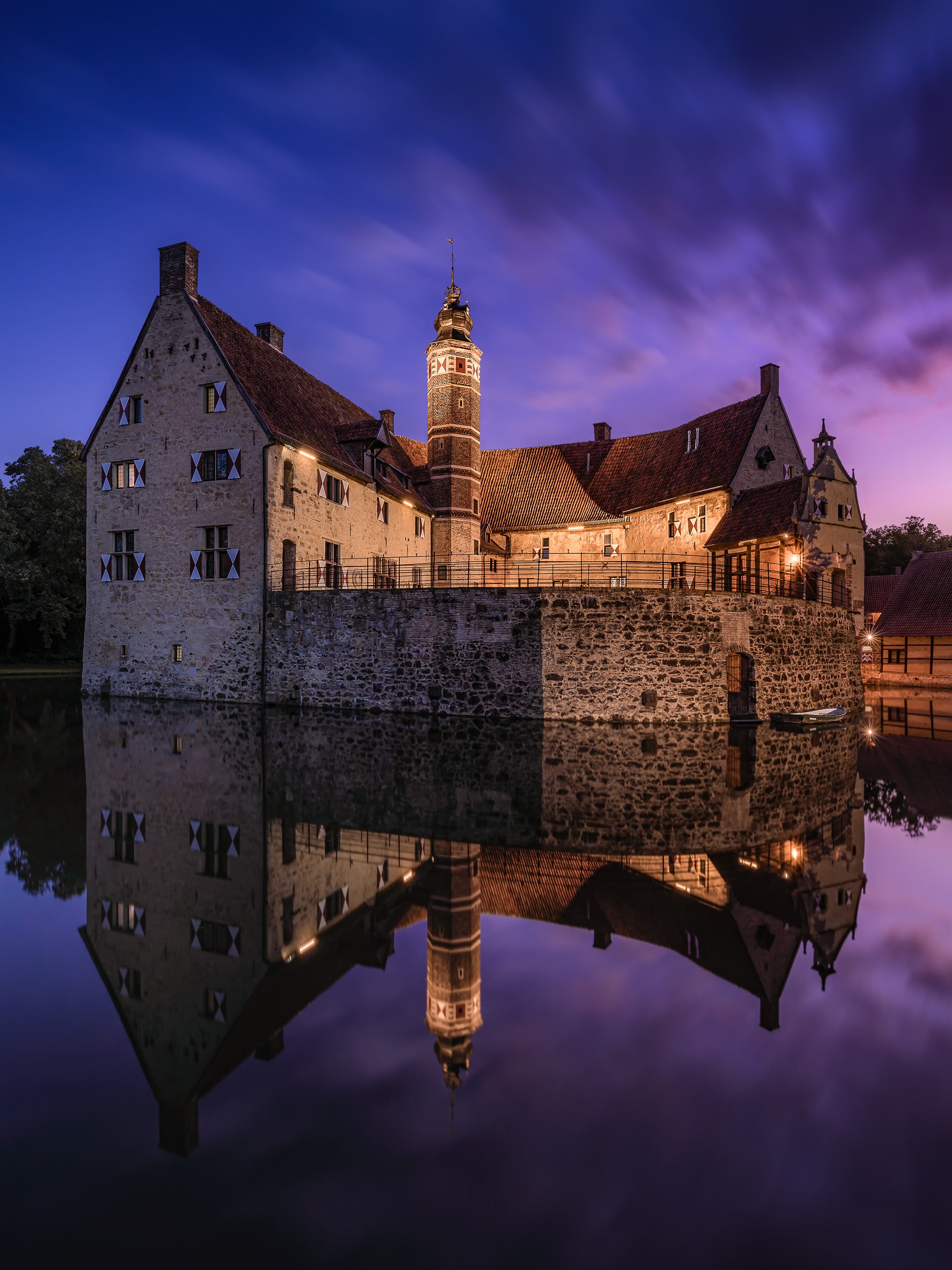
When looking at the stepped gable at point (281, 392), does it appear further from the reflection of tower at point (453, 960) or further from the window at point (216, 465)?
the reflection of tower at point (453, 960)

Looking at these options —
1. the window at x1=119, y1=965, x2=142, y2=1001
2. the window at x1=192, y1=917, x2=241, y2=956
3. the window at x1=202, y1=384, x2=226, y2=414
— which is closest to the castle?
the window at x1=202, y1=384, x2=226, y2=414

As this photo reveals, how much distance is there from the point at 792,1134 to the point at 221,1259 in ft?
8.30

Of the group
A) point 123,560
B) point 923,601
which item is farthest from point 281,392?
point 923,601

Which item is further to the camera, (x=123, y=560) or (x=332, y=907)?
(x=123, y=560)

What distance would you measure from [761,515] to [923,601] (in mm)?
15541

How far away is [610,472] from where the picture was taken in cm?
3734

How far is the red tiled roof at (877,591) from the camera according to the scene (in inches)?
1727

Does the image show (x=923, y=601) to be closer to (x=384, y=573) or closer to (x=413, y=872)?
(x=384, y=573)

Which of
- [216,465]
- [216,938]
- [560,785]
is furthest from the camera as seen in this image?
[216,465]

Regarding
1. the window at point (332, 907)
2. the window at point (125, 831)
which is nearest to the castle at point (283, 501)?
the window at point (125, 831)

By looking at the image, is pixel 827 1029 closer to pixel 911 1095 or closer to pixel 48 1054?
pixel 911 1095

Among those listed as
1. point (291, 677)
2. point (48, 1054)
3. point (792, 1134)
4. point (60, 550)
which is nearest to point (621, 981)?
point (792, 1134)

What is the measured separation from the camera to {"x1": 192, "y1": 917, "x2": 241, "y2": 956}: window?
5.37 meters

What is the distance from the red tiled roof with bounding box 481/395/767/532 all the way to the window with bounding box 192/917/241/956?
90.1 feet
